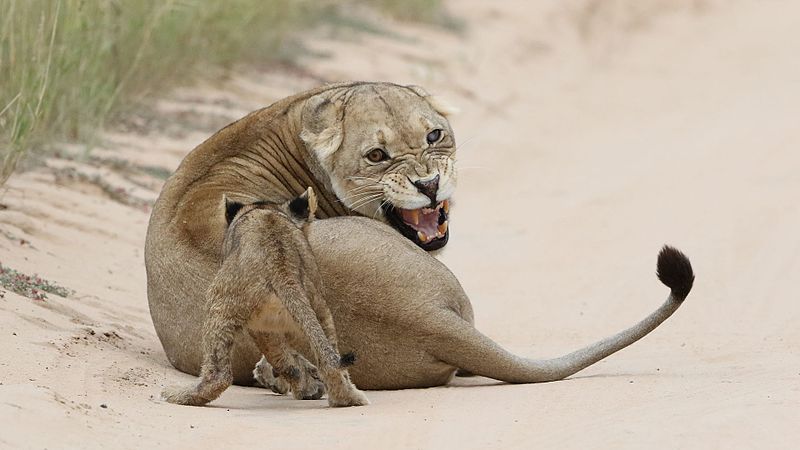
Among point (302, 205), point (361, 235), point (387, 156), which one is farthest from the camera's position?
point (387, 156)

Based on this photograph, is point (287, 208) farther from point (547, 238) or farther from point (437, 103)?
point (547, 238)

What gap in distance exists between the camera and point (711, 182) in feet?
38.0

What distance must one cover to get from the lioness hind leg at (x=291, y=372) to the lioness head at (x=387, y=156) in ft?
3.04

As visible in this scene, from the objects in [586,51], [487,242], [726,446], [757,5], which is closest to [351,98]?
[726,446]

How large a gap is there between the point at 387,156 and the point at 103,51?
13.1 ft

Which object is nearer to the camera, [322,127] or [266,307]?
[266,307]

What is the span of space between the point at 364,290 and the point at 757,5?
1446cm

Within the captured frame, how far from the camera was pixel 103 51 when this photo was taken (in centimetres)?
1055

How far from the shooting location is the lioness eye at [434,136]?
283 inches

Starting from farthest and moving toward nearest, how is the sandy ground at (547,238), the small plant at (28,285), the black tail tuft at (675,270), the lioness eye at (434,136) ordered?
1. the small plant at (28,285)
2. the lioness eye at (434,136)
3. the black tail tuft at (675,270)
4. the sandy ground at (547,238)

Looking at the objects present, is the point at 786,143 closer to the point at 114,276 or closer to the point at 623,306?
the point at 623,306

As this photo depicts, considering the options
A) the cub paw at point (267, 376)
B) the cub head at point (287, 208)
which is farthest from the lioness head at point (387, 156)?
the cub paw at point (267, 376)

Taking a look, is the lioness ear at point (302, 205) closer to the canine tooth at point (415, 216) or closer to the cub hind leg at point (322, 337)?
the cub hind leg at point (322, 337)

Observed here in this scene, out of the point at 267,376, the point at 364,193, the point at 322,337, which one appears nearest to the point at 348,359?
the point at 322,337
